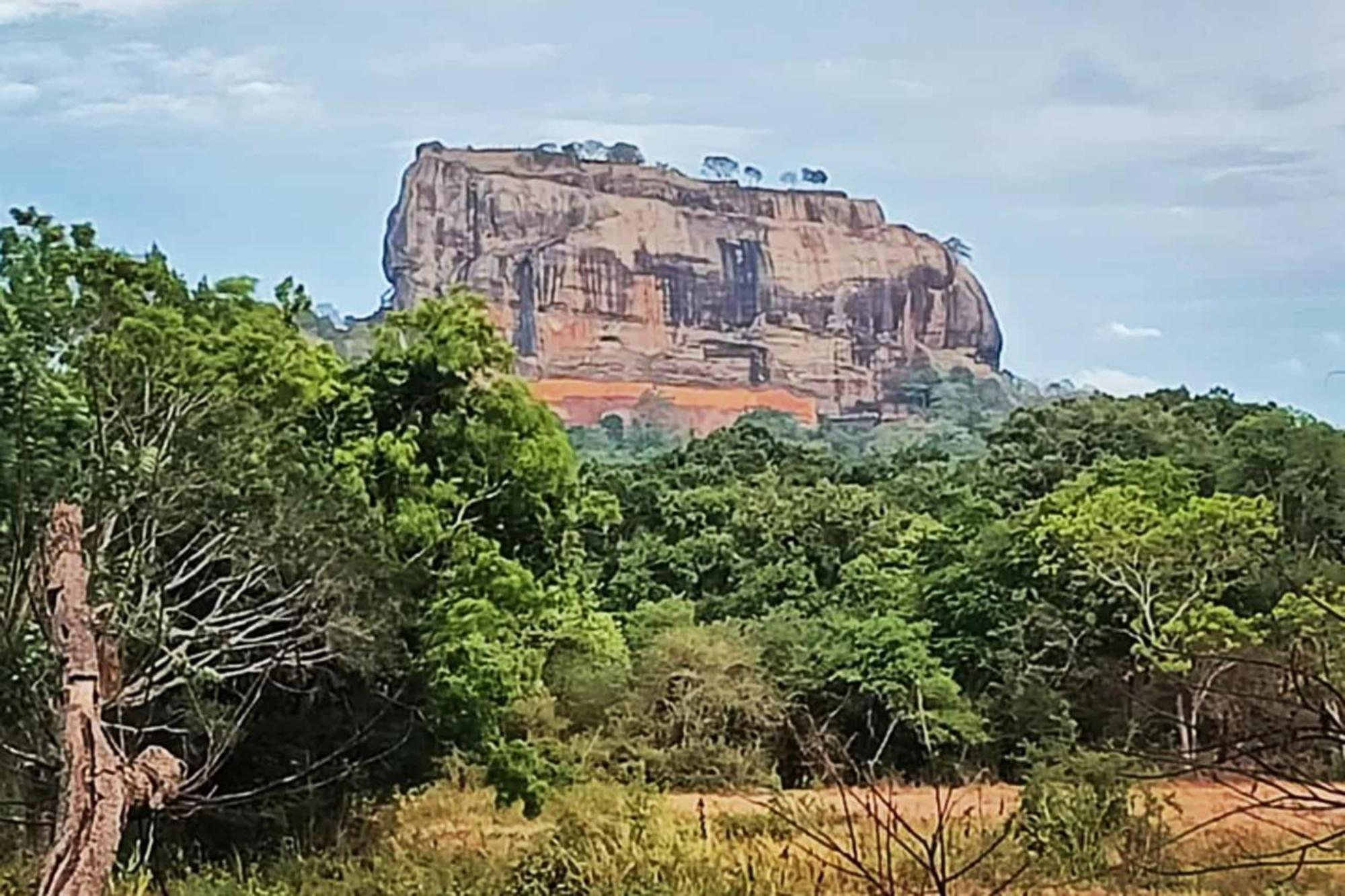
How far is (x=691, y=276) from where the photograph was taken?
120 ft

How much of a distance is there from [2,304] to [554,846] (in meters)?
3.37

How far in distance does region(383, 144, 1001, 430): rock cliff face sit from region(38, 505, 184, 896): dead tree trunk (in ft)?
98.1

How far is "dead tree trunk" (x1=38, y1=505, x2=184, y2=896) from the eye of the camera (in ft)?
8.54

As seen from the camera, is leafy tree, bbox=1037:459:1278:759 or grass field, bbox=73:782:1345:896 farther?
leafy tree, bbox=1037:459:1278:759

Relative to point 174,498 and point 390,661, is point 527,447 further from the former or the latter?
point 174,498

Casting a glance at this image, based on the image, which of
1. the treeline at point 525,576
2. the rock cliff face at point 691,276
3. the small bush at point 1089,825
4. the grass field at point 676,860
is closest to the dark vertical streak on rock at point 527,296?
the rock cliff face at point 691,276

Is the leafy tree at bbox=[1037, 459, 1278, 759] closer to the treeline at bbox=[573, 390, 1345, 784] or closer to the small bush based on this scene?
the treeline at bbox=[573, 390, 1345, 784]

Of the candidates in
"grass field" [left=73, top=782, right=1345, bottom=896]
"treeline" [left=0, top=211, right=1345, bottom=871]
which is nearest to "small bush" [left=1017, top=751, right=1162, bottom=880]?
"grass field" [left=73, top=782, right=1345, bottom=896]

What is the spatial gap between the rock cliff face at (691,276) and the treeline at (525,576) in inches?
720

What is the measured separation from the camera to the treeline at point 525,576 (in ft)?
20.1

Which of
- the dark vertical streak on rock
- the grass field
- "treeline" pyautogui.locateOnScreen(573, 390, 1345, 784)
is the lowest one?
the grass field

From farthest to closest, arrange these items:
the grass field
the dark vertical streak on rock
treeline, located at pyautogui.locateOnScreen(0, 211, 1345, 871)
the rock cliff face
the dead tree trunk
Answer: the rock cliff face < the dark vertical streak on rock < the grass field < treeline, located at pyautogui.locateOnScreen(0, 211, 1345, 871) < the dead tree trunk

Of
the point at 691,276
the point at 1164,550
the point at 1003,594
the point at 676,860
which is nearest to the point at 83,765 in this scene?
the point at 676,860

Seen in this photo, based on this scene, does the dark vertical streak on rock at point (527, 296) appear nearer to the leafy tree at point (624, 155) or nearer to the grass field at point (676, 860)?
the leafy tree at point (624, 155)
